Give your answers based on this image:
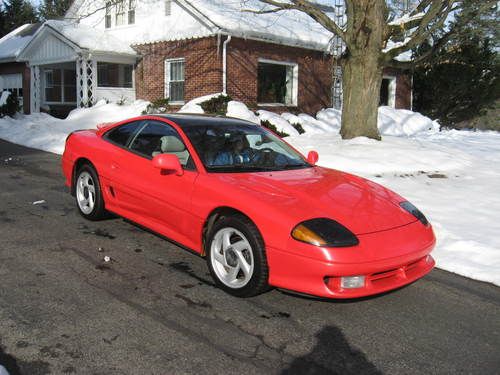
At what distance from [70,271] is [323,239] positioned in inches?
88.8

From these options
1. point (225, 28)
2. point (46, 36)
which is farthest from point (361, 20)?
point (46, 36)

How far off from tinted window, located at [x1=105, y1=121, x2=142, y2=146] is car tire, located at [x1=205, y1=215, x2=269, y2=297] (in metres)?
1.88

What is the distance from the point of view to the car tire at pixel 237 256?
3.68 m

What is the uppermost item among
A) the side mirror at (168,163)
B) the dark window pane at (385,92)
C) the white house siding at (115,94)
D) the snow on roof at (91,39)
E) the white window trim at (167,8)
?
the white window trim at (167,8)

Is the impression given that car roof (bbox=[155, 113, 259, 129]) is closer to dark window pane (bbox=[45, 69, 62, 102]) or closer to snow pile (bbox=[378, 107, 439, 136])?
snow pile (bbox=[378, 107, 439, 136])

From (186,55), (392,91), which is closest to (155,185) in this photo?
(186,55)

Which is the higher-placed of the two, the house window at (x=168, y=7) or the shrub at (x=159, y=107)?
the house window at (x=168, y=7)

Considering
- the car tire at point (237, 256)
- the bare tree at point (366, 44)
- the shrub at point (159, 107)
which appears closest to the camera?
the car tire at point (237, 256)

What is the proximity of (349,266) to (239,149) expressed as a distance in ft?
5.93

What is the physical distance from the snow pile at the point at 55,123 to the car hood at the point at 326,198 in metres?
10.5

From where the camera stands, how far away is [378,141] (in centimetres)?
1209

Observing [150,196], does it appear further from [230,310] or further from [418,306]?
[418,306]

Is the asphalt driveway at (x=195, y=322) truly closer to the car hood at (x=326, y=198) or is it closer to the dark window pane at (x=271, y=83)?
the car hood at (x=326, y=198)

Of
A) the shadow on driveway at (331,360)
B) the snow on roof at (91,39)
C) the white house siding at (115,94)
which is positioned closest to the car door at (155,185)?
the shadow on driveway at (331,360)
